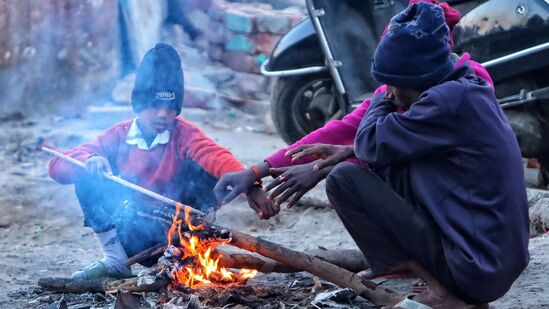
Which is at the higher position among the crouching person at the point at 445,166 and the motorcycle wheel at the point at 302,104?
the crouching person at the point at 445,166

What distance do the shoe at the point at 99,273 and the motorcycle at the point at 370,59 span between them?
10.4 feet

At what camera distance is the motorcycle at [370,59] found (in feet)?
21.4

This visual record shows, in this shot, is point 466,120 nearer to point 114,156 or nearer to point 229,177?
point 229,177

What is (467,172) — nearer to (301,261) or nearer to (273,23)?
(301,261)

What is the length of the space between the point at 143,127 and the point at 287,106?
3.42 metres

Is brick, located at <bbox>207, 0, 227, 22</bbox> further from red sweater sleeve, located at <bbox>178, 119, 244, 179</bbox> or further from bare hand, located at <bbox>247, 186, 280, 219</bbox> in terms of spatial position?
bare hand, located at <bbox>247, 186, 280, 219</bbox>

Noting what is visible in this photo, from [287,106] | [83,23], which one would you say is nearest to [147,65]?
[287,106]

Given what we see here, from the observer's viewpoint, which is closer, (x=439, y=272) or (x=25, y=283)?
(x=439, y=272)

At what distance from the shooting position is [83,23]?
1020 centimetres

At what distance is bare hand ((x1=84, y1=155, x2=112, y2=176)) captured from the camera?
4.50 m

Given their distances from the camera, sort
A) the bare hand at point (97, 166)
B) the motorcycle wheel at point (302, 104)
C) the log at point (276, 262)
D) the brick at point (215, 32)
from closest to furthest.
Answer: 1. the log at point (276, 262)
2. the bare hand at point (97, 166)
3. the motorcycle wheel at point (302, 104)
4. the brick at point (215, 32)

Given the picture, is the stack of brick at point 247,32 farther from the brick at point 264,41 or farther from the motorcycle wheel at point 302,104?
the motorcycle wheel at point 302,104

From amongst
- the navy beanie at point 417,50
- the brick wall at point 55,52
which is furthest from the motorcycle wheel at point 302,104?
the navy beanie at point 417,50

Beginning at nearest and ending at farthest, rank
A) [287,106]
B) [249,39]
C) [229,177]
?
[229,177]
[287,106]
[249,39]
